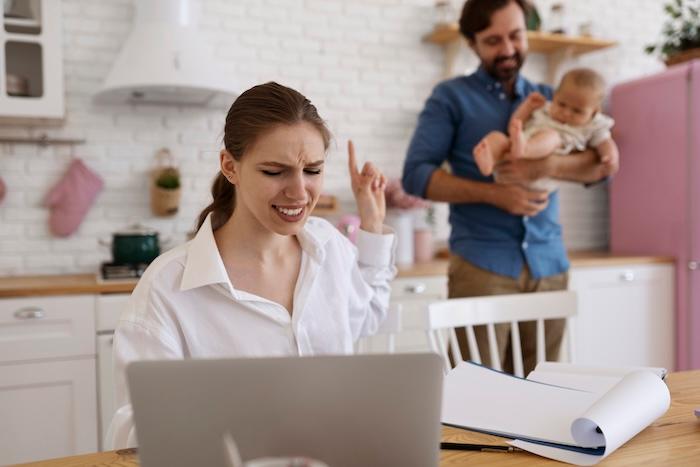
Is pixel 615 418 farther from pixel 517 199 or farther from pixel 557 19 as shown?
pixel 557 19

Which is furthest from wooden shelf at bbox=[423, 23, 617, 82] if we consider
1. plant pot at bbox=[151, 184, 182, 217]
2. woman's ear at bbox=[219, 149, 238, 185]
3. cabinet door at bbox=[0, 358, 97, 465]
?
woman's ear at bbox=[219, 149, 238, 185]

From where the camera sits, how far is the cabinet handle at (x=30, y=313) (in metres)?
2.44

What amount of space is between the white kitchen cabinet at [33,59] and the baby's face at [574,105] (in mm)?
1952

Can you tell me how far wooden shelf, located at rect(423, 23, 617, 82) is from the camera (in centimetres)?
355

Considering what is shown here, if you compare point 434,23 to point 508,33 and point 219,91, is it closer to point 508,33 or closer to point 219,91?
point 219,91

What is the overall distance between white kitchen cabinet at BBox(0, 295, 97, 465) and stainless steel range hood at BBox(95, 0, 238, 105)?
907mm

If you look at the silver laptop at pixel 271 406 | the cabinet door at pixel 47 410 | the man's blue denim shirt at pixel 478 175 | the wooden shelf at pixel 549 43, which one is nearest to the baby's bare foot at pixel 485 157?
the man's blue denim shirt at pixel 478 175

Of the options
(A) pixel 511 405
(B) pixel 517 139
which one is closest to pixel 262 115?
(A) pixel 511 405

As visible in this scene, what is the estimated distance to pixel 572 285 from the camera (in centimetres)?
327

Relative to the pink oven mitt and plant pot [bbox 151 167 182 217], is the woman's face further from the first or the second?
the pink oven mitt

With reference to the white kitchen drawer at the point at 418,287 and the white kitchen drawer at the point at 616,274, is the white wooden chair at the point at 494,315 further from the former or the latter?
the white kitchen drawer at the point at 616,274

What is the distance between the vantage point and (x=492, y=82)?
7.33 ft

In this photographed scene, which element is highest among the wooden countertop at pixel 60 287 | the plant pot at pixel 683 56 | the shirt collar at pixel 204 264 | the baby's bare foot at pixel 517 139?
the plant pot at pixel 683 56

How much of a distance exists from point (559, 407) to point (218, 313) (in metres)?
0.62
